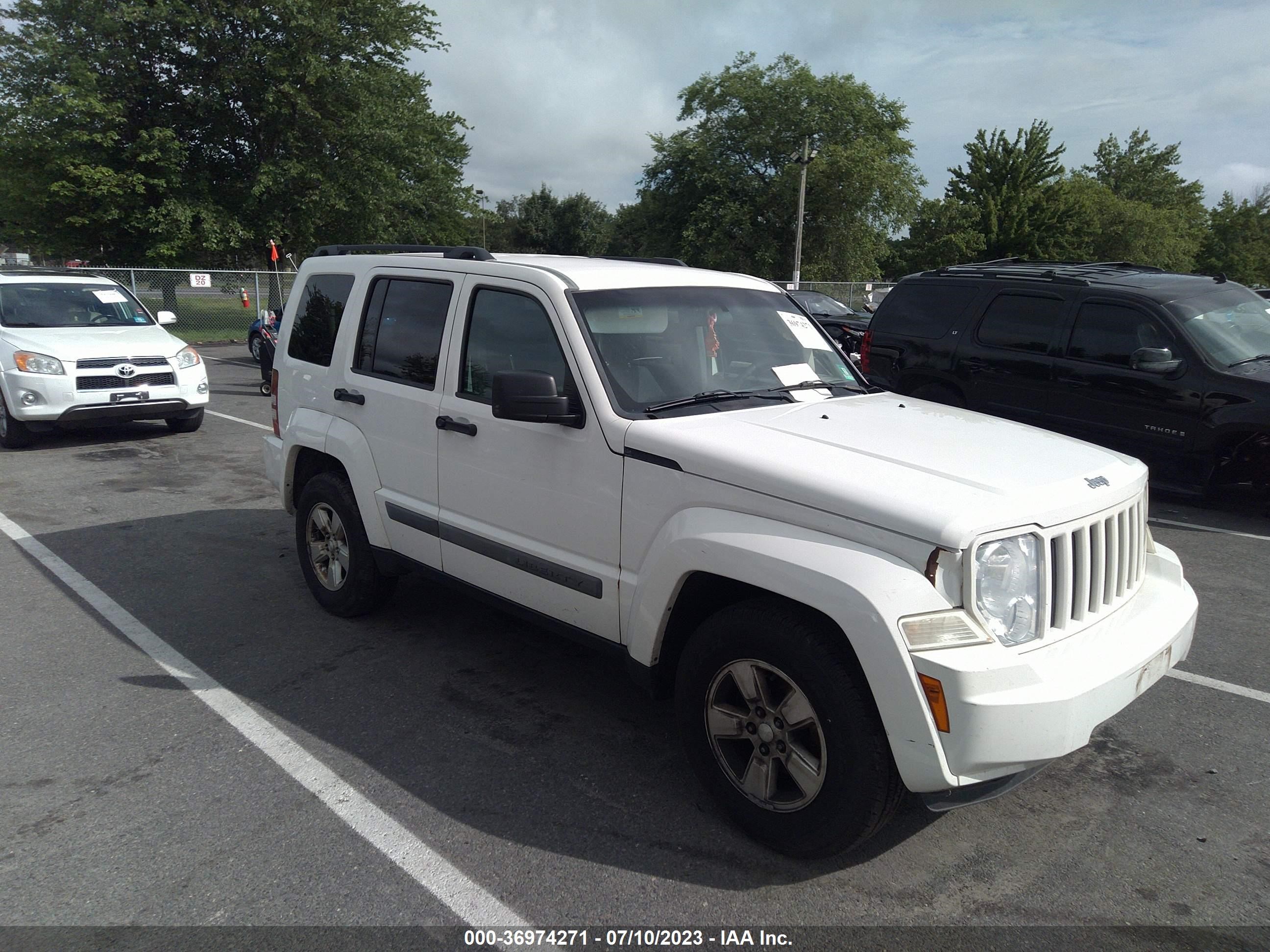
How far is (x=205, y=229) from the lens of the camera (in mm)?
28859

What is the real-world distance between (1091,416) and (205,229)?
1121 inches

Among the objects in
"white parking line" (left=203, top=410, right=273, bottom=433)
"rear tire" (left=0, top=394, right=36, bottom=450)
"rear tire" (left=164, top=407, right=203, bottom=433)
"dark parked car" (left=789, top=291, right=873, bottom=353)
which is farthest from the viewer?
"dark parked car" (left=789, top=291, right=873, bottom=353)

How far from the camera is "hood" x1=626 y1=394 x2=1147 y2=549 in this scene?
276 centimetres

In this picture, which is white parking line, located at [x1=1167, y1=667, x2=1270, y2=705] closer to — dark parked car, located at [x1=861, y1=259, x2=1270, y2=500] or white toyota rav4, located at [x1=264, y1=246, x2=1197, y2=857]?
white toyota rav4, located at [x1=264, y1=246, x2=1197, y2=857]

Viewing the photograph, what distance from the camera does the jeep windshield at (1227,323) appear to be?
25.0 ft

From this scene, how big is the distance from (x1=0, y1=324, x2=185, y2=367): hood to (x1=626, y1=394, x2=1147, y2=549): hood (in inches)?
342

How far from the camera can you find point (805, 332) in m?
4.48

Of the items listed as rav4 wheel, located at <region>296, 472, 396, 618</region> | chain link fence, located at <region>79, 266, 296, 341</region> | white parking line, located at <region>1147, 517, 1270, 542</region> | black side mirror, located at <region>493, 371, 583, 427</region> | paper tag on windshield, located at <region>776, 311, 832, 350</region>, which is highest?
chain link fence, located at <region>79, 266, 296, 341</region>

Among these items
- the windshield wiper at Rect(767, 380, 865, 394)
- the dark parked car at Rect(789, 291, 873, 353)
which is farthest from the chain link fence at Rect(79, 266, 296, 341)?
the windshield wiper at Rect(767, 380, 865, 394)

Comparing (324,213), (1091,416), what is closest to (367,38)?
(324,213)

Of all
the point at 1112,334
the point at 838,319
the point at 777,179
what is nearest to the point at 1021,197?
the point at 777,179

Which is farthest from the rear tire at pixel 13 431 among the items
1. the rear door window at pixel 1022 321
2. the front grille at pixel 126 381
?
the rear door window at pixel 1022 321

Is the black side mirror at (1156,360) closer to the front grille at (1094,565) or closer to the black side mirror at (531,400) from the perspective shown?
the front grille at (1094,565)

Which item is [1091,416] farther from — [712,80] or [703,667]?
[712,80]
